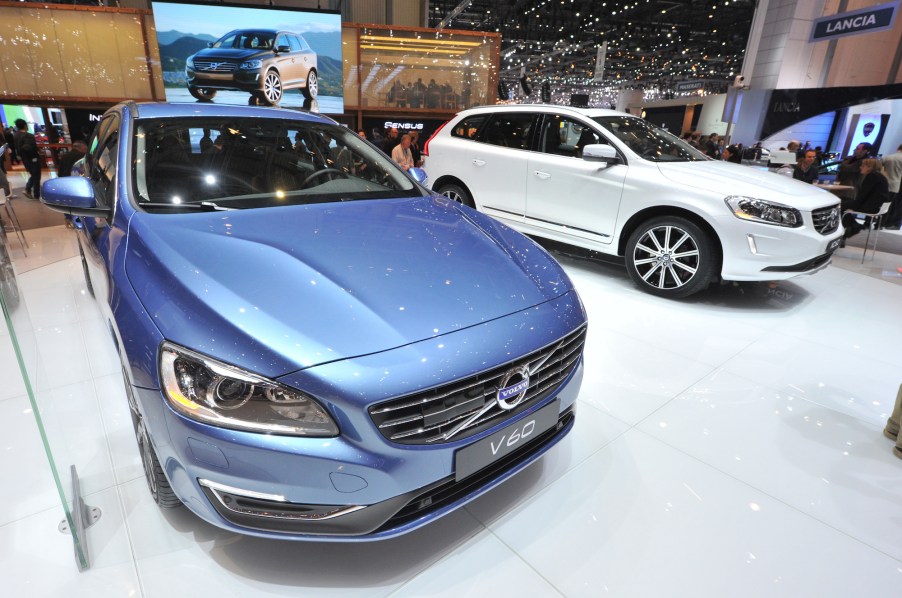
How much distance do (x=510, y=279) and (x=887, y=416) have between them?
221 centimetres

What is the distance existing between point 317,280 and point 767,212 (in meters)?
3.23

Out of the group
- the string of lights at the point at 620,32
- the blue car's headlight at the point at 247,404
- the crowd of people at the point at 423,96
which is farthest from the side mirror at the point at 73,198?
the string of lights at the point at 620,32

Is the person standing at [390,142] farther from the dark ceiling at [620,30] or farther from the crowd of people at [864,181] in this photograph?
the dark ceiling at [620,30]

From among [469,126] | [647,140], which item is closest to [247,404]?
[647,140]

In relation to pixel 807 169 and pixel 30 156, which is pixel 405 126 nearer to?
pixel 30 156

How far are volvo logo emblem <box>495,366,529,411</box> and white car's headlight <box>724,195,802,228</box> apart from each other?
2.74 meters

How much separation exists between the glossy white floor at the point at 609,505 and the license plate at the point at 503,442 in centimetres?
39

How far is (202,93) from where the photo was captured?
807 cm

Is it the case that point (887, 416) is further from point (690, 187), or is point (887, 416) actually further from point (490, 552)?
point (490, 552)

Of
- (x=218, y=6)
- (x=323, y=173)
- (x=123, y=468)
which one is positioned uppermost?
(x=218, y=6)

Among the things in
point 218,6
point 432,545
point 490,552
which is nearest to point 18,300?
point 432,545

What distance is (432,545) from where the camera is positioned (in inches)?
59.3

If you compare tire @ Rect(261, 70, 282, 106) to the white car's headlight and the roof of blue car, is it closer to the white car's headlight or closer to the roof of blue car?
the roof of blue car

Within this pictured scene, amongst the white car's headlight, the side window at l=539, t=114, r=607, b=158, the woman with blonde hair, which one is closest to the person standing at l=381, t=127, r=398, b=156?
the side window at l=539, t=114, r=607, b=158
